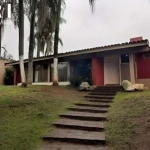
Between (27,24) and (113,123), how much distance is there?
11.1 metres

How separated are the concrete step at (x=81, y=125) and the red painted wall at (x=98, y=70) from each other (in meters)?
8.69

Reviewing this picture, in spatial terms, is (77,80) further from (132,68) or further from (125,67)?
(132,68)

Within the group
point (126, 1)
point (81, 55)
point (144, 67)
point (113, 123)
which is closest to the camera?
point (113, 123)

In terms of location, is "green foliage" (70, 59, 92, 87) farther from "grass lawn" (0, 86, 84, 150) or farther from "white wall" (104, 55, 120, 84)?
"grass lawn" (0, 86, 84, 150)

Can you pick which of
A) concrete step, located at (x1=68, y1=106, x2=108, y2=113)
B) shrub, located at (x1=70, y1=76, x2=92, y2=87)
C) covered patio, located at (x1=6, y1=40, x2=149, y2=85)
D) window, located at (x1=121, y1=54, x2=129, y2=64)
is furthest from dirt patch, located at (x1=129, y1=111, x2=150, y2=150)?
window, located at (x1=121, y1=54, x2=129, y2=64)

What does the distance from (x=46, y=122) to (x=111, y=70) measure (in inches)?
415

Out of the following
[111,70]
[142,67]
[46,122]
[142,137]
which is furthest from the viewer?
[111,70]

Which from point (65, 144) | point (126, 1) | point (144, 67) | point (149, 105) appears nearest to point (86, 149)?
point (65, 144)

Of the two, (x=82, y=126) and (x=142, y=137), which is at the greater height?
(x=82, y=126)

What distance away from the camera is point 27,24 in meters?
15.3

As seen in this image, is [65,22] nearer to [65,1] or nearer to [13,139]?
[65,1]

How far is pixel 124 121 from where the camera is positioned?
7.00 m

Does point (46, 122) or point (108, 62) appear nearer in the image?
point (46, 122)

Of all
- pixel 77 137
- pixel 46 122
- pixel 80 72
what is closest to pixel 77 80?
pixel 80 72
